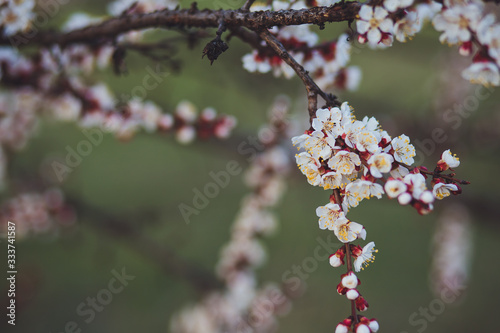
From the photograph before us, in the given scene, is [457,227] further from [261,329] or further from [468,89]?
[261,329]

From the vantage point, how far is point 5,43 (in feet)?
4.83

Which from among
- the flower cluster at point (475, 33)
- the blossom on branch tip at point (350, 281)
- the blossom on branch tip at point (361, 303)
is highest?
the flower cluster at point (475, 33)

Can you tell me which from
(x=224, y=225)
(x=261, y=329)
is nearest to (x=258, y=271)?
(x=224, y=225)

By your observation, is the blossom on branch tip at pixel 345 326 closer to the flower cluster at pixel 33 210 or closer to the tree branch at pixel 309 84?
the tree branch at pixel 309 84

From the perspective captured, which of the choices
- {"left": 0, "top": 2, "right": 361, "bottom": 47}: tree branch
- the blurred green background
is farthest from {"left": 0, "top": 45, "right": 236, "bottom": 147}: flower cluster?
the blurred green background

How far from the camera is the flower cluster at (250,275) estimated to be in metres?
2.32

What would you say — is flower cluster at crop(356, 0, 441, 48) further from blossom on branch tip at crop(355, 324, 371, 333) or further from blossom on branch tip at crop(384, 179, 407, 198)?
blossom on branch tip at crop(355, 324, 371, 333)

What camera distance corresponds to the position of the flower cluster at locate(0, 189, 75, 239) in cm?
246

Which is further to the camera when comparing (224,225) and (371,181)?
(224,225)

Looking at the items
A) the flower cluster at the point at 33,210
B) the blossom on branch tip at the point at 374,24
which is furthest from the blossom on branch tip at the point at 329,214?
the flower cluster at the point at 33,210

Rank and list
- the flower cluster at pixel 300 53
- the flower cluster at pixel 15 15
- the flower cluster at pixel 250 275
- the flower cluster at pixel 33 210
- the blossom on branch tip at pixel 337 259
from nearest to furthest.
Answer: the blossom on branch tip at pixel 337 259 < the flower cluster at pixel 300 53 < the flower cluster at pixel 15 15 < the flower cluster at pixel 250 275 < the flower cluster at pixel 33 210

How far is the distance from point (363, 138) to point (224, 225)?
3749mm

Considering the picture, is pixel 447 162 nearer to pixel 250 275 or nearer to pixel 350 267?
pixel 350 267

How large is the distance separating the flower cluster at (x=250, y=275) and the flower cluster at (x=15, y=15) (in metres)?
1.27
